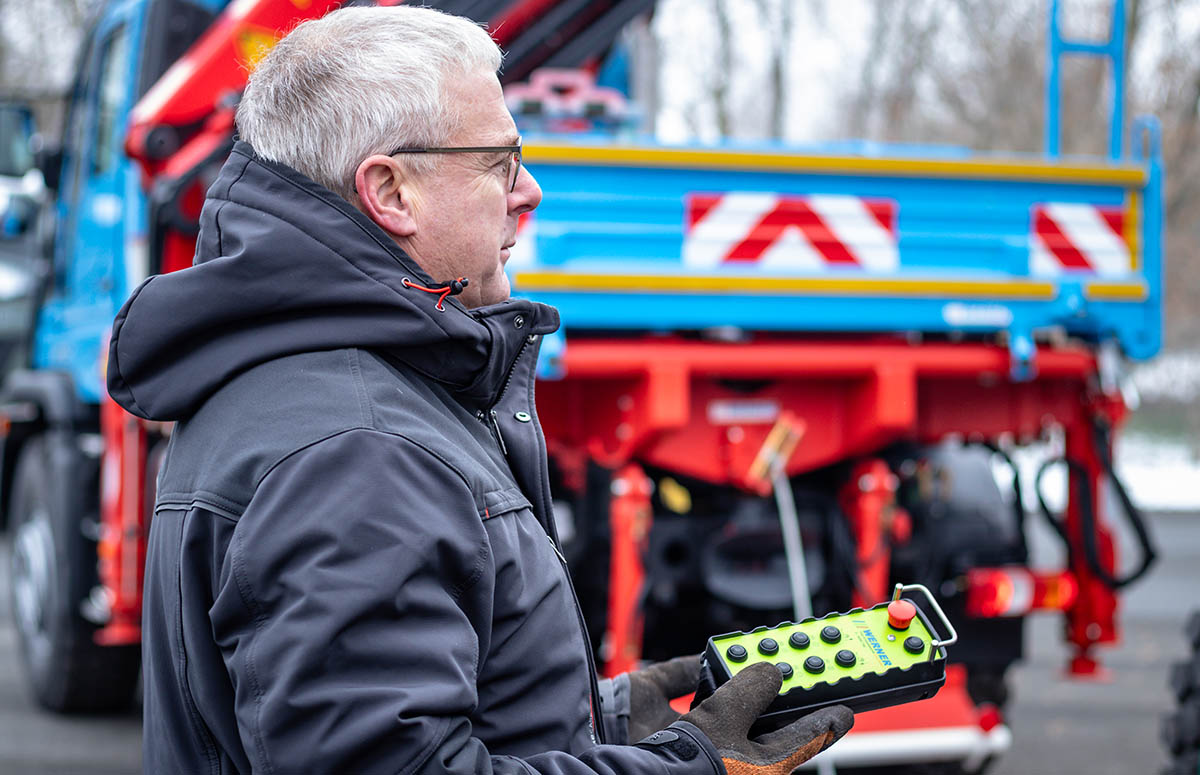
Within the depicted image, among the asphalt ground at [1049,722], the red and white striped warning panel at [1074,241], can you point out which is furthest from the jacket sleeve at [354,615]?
the asphalt ground at [1049,722]

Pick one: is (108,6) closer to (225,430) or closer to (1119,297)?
(1119,297)

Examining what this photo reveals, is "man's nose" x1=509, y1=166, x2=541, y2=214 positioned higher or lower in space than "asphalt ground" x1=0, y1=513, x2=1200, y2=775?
higher

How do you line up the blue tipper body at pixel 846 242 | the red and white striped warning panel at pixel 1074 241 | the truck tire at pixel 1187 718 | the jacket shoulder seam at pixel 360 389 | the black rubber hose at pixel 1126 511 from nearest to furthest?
the jacket shoulder seam at pixel 360 389 < the truck tire at pixel 1187 718 < the blue tipper body at pixel 846 242 < the red and white striped warning panel at pixel 1074 241 < the black rubber hose at pixel 1126 511

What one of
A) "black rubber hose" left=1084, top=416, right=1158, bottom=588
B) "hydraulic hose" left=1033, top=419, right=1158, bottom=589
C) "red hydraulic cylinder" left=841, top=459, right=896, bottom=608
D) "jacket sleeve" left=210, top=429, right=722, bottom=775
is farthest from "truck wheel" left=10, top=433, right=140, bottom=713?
"jacket sleeve" left=210, top=429, right=722, bottom=775

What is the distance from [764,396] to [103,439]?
2.61 meters

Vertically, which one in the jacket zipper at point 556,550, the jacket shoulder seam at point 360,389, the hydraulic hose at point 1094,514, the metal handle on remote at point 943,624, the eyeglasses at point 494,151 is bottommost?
the hydraulic hose at point 1094,514

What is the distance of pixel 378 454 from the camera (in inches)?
51.4

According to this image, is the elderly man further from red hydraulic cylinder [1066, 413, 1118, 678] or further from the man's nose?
red hydraulic cylinder [1066, 413, 1118, 678]

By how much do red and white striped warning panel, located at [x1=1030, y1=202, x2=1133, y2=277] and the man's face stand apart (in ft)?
9.46

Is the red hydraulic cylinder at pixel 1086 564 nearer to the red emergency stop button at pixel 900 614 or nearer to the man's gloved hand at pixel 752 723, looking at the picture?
the red emergency stop button at pixel 900 614

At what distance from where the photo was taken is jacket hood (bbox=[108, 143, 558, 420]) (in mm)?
1391

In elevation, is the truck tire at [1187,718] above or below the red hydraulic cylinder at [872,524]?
below

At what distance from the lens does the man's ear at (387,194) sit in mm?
1462

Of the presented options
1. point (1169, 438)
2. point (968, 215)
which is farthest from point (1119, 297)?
point (1169, 438)
